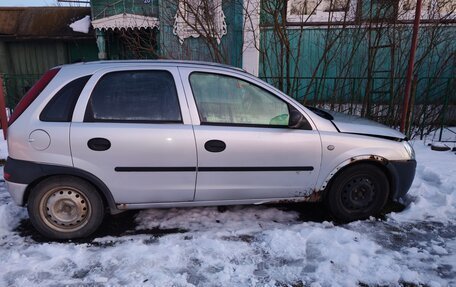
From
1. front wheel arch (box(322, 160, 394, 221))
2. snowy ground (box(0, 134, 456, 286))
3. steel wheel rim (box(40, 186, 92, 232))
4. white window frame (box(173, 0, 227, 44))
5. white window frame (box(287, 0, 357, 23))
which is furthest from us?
white window frame (box(287, 0, 357, 23))

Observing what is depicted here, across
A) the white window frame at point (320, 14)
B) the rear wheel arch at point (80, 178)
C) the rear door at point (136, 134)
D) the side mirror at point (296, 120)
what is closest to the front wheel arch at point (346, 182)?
the side mirror at point (296, 120)

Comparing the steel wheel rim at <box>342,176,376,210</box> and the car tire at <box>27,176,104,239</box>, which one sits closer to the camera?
the car tire at <box>27,176,104,239</box>

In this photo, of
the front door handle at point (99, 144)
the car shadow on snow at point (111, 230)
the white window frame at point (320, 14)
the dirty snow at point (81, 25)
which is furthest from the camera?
the dirty snow at point (81, 25)

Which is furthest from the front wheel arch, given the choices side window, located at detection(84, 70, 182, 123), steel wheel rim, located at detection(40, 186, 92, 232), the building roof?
the building roof

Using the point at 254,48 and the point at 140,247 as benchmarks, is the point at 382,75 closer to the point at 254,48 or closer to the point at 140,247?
the point at 254,48

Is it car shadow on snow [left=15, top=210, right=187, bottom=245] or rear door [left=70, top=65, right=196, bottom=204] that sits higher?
rear door [left=70, top=65, right=196, bottom=204]

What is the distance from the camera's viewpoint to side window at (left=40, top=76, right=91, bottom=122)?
324 centimetres

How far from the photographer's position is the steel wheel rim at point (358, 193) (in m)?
3.79

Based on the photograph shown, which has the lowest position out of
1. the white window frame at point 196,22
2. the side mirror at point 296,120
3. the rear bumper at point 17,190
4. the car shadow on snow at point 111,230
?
the car shadow on snow at point 111,230

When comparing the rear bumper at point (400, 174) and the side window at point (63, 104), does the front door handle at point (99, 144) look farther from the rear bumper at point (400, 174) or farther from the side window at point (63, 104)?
the rear bumper at point (400, 174)

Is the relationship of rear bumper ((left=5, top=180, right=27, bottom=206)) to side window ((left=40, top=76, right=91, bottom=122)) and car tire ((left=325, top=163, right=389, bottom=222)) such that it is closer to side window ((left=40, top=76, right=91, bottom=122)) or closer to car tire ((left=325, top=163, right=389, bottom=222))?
side window ((left=40, top=76, right=91, bottom=122))

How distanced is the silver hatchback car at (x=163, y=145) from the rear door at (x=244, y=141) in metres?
0.01

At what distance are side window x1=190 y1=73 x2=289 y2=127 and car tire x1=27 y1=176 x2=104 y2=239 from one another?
1369 mm

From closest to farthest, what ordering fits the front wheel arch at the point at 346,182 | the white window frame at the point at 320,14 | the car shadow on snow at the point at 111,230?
the car shadow on snow at the point at 111,230 → the front wheel arch at the point at 346,182 → the white window frame at the point at 320,14
